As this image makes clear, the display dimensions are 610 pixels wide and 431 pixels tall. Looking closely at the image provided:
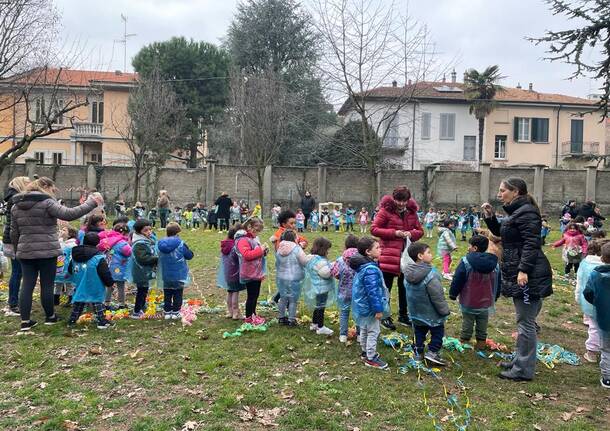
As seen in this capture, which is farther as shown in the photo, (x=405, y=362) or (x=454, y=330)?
(x=454, y=330)

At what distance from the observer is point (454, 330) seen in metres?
7.94

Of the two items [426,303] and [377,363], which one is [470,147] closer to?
[426,303]

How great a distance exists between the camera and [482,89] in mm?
42156

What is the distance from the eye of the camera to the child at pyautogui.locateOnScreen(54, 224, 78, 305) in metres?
8.55

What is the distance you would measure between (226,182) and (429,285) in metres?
27.3

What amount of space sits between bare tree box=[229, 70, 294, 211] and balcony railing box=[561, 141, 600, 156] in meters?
23.9

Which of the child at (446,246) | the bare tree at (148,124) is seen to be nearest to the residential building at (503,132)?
the bare tree at (148,124)

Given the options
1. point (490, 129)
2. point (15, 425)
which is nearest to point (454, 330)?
point (15, 425)

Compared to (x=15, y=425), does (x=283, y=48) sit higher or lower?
higher

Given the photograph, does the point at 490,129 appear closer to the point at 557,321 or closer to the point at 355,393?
the point at 557,321

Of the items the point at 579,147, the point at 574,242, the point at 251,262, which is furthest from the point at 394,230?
the point at 579,147

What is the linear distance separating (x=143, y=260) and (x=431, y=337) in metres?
4.12

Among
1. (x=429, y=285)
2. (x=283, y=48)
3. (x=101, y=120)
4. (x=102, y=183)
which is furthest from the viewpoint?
(x=101, y=120)

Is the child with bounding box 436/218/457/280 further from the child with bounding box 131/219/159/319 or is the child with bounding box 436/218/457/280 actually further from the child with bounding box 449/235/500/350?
the child with bounding box 131/219/159/319
